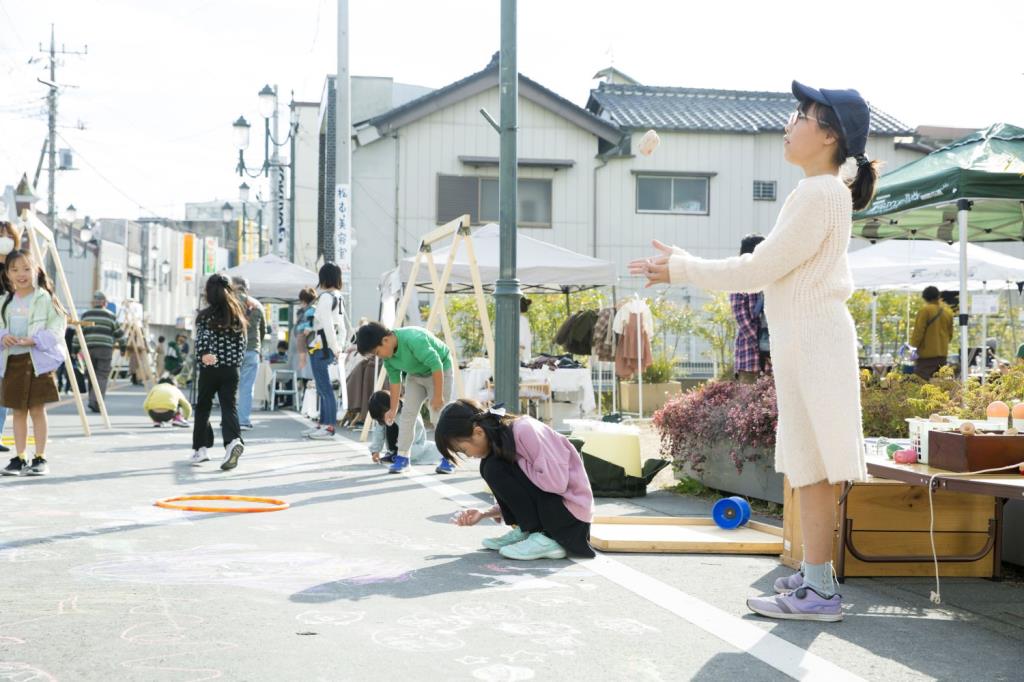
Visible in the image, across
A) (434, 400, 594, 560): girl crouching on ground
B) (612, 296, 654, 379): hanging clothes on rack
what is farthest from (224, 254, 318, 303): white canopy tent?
(434, 400, 594, 560): girl crouching on ground

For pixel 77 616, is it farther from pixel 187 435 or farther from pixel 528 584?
pixel 187 435

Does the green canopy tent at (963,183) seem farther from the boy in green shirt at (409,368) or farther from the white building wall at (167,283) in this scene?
the white building wall at (167,283)

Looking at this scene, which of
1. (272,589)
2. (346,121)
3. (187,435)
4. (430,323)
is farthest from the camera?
(346,121)

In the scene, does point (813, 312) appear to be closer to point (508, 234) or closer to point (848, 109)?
point (848, 109)

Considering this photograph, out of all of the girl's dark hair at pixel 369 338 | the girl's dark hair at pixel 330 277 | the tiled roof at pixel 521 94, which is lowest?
the girl's dark hair at pixel 369 338

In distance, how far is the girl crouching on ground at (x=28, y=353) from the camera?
28.4 ft

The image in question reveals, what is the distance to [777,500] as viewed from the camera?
7.40 m

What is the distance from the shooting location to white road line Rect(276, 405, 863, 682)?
3.61m

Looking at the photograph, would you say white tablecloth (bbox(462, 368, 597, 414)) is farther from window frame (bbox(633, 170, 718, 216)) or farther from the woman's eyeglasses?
window frame (bbox(633, 170, 718, 216))

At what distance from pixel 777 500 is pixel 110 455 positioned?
249 inches

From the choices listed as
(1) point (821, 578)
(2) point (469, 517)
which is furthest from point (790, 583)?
(2) point (469, 517)

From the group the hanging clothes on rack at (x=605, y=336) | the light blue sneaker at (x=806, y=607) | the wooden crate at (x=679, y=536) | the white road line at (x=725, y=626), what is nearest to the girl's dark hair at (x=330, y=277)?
the hanging clothes on rack at (x=605, y=336)

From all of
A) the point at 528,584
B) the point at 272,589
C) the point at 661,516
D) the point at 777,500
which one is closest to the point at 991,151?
the point at 777,500

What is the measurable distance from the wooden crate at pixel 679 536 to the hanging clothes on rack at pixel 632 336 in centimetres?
839
